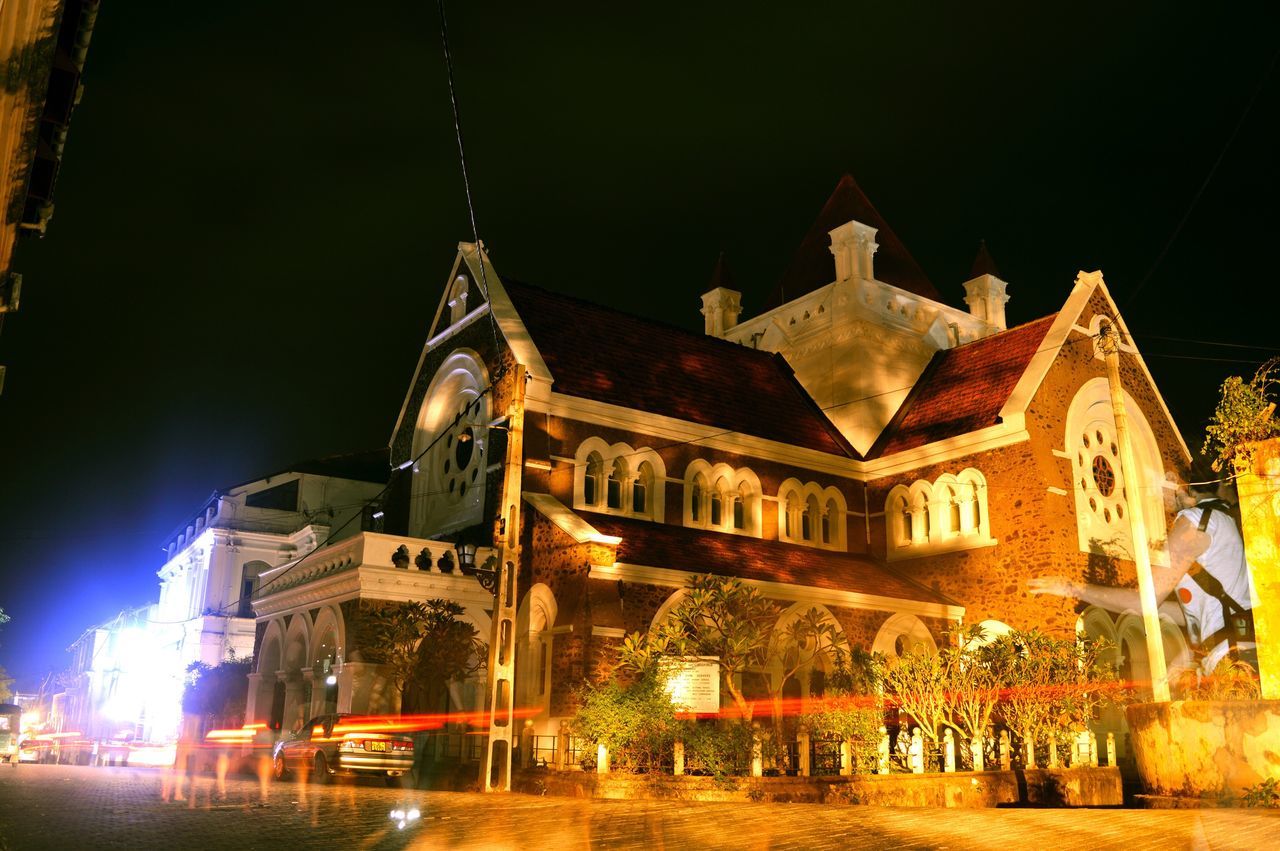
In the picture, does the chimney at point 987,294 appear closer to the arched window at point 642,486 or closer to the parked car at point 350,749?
the arched window at point 642,486

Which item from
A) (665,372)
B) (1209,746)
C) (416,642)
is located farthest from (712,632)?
(665,372)

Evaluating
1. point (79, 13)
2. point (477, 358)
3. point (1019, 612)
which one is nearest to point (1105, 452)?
point (1019, 612)

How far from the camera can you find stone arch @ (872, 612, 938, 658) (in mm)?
26250

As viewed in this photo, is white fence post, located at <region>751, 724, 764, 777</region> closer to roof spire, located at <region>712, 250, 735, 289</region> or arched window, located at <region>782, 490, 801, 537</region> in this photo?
arched window, located at <region>782, 490, 801, 537</region>

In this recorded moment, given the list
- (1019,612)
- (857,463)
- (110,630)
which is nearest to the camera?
(1019,612)

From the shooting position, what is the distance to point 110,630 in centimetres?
6097

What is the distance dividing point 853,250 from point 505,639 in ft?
67.1

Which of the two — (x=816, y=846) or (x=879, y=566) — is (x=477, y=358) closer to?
(x=879, y=566)

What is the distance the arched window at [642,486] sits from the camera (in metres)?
27.1

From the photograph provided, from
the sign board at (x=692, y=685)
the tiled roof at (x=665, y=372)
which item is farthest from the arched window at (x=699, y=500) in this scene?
the sign board at (x=692, y=685)

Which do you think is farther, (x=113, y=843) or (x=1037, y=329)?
(x=1037, y=329)

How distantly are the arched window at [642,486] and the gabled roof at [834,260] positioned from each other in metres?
12.1

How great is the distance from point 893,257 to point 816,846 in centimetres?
2974

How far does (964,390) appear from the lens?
3062 centimetres
